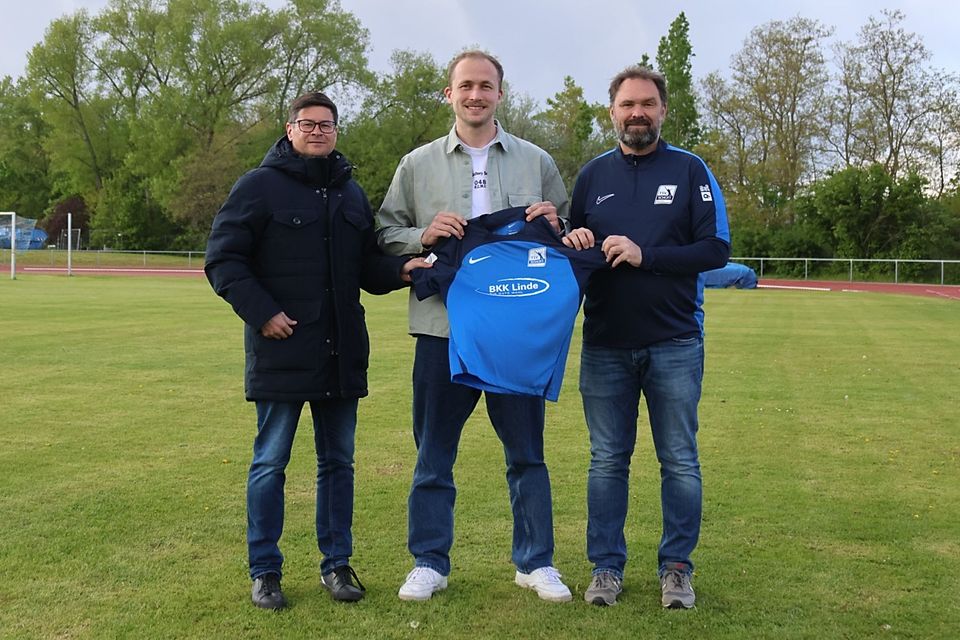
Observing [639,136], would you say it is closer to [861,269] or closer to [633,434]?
[633,434]

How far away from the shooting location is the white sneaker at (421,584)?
392cm

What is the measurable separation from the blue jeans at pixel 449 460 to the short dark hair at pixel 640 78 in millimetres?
1324

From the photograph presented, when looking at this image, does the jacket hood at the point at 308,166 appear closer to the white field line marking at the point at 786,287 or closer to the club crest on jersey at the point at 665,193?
the club crest on jersey at the point at 665,193

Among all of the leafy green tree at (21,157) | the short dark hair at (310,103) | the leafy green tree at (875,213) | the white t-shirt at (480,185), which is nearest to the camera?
the short dark hair at (310,103)

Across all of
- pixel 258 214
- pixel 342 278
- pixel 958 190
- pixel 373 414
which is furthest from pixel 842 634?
pixel 958 190

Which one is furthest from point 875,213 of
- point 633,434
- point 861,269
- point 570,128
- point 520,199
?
point 520,199

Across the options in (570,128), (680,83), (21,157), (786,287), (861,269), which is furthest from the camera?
(21,157)

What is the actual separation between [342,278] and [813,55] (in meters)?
49.7

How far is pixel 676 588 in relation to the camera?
3.90m

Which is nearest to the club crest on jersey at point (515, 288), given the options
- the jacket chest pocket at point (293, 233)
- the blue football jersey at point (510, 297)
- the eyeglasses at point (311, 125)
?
the blue football jersey at point (510, 297)

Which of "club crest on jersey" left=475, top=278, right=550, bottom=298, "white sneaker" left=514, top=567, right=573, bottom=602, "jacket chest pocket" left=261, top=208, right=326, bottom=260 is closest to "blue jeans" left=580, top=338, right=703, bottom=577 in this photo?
"white sneaker" left=514, top=567, right=573, bottom=602

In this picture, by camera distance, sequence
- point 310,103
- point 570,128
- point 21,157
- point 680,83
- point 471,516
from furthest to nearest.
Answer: point 21,157, point 570,128, point 680,83, point 471,516, point 310,103

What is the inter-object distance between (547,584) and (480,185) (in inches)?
68.6

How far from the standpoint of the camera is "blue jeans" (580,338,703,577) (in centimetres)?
401
